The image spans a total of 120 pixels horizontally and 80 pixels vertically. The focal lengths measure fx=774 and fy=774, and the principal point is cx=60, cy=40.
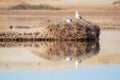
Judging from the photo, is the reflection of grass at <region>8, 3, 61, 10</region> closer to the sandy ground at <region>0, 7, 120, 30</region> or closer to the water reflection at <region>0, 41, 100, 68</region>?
the sandy ground at <region>0, 7, 120, 30</region>

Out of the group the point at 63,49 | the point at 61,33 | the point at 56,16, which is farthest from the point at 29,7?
the point at 63,49

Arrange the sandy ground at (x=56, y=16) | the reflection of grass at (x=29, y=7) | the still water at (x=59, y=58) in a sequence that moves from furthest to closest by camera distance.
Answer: the reflection of grass at (x=29, y=7)
the sandy ground at (x=56, y=16)
the still water at (x=59, y=58)

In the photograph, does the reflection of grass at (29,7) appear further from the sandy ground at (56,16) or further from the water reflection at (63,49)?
the water reflection at (63,49)

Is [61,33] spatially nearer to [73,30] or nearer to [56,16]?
[73,30]

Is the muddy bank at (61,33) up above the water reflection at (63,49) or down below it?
above

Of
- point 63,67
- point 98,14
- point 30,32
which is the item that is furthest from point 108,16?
point 63,67

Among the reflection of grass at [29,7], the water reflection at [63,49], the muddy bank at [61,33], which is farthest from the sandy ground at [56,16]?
the water reflection at [63,49]

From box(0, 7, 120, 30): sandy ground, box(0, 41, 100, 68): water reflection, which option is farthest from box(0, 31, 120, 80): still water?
box(0, 7, 120, 30): sandy ground
